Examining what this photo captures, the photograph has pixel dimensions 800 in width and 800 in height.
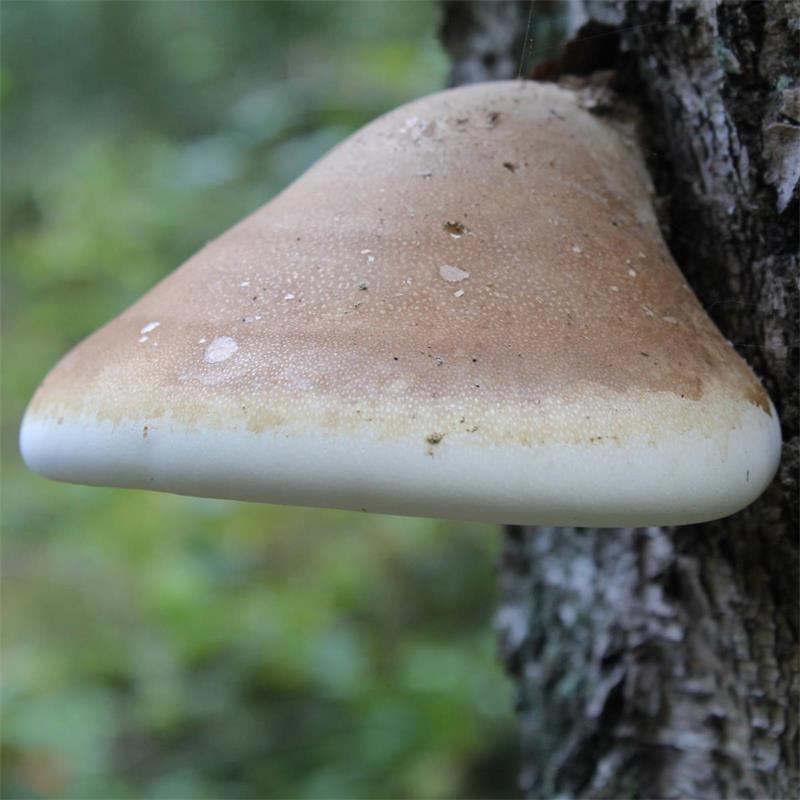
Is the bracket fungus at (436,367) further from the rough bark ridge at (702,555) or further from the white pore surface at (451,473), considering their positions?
the rough bark ridge at (702,555)

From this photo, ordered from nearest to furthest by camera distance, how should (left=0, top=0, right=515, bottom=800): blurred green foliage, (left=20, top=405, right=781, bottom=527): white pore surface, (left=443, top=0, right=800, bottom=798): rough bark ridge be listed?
(left=20, top=405, right=781, bottom=527): white pore surface → (left=443, top=0, right=800, bottom=798): rough bark ridge → (left=0, top=0, right=515, bottom=800): blurred green foliage

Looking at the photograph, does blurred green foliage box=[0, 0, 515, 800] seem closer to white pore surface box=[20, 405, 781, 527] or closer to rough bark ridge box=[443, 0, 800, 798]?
rough bark ridge box=[443, 0, 800, 798]

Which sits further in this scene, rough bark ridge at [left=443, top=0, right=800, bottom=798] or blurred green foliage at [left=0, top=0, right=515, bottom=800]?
blurred green foliage at [left=0, top=0, right=515, bottom=800]

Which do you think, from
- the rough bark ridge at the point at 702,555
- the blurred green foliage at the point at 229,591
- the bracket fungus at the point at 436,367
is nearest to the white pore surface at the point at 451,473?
the bracket fungus at the point at 436,367

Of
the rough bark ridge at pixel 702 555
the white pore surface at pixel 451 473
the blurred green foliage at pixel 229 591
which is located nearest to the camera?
the white pore surface at pixel 451 473

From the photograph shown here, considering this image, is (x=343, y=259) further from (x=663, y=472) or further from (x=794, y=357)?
(x=794, y=357)

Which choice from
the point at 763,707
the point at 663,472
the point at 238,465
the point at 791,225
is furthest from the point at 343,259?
the point at 763,707

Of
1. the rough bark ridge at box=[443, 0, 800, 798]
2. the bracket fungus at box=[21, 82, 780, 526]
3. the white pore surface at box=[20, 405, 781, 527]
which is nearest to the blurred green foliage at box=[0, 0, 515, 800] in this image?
the rough bark ridge at box=[443, 0, 800, 798]
